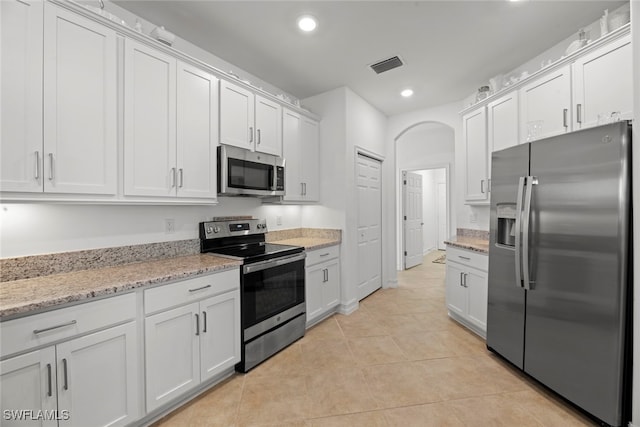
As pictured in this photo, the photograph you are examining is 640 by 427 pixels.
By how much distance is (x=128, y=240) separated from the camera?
80.7 inches

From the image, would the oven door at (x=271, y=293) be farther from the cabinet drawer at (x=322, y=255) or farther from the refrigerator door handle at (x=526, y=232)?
the refrigerator door handle at (x=526, y=232)

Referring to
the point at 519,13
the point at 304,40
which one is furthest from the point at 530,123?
the point at 304,40

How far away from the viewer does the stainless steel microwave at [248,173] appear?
2388 mm

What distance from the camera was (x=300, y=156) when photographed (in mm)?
3305

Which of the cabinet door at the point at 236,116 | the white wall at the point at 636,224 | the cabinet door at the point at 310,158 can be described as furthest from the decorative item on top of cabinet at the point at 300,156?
the white wall at the point at 636,224

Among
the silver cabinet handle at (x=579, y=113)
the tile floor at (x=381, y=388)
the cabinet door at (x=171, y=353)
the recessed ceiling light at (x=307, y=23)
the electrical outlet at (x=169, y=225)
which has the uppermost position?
the recessed ceiling light at (x=307, y=23)

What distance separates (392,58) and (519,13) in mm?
1051

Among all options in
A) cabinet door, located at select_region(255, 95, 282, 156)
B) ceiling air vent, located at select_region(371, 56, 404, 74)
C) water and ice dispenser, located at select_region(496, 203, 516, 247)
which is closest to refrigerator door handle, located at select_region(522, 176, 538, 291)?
water and ice dispenser, located at select_region(496, 203, 516, 247)

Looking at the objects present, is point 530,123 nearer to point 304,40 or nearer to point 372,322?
point 304,40

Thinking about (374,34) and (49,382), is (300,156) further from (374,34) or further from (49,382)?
(49,382)

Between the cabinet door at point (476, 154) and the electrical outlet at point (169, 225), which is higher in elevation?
the cabinet door at point (476, 154)

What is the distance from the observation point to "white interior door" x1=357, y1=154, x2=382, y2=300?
3871 mm

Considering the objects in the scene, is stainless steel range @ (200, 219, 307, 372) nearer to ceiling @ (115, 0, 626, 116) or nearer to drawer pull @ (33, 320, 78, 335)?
drawer pull @ (33, 320, 78, 335)

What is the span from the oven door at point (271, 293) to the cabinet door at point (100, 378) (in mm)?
805
